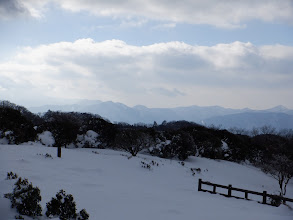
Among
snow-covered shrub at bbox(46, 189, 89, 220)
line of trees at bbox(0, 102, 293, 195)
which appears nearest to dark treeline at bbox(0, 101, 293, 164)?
line of trees at bbox(0, 102, 293, 195)

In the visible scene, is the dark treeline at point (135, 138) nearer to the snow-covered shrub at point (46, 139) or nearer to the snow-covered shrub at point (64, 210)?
the snow-covered shrub at point (46, 139)

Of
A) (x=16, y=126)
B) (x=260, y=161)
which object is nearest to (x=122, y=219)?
(x=16, y=126)

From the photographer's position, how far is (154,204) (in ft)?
39.7

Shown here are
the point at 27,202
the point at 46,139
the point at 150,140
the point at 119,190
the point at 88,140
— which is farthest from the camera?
the point at 88,140

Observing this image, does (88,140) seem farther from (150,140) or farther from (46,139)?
(150,140)

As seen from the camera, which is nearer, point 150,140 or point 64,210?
point 64,210

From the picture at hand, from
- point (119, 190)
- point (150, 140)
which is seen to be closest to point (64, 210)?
point (119, 190)

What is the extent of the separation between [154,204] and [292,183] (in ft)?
105

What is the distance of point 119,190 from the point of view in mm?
14570

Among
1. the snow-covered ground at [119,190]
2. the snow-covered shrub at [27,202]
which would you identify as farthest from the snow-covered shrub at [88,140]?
the snow-covered shrub at [27,202]

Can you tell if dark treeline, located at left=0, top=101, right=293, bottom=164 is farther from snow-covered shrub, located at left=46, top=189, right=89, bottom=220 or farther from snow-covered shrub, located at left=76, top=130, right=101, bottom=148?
snow-covered shrub, located at left=46, top=189, right=89, bottom=220

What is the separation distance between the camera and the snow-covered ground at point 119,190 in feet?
34.2

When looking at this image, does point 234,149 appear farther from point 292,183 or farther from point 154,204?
point 154,204

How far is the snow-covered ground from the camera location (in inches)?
411
